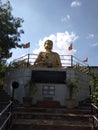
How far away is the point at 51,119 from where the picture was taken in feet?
36.2

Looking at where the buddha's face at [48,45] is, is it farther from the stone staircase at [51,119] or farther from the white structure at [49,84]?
the stone staircase at [51,119]

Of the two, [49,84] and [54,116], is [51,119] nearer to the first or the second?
[54,116]

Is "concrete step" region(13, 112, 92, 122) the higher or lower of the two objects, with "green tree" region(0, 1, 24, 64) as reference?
lower

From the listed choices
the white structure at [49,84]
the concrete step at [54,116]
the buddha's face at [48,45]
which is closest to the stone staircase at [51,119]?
the concrete step at [54,116]

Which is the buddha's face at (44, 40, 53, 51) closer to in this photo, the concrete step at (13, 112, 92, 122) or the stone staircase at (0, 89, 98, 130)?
the stone staircase at (0, 89, 98, 130)

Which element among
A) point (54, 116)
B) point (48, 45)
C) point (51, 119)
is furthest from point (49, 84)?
point (51, 119)

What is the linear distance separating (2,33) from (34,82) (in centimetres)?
423

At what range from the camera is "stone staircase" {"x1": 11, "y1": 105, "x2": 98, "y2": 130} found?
9.43 meters

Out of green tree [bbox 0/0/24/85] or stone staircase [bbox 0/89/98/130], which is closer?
stone staircase [bbox 0/89/98/130]

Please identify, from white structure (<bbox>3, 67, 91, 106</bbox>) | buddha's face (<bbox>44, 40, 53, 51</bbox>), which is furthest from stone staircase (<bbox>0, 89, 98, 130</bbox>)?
buddha's face (<bbox>44, 40, 53, 51</bbox>)

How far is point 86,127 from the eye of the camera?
9.38 metres

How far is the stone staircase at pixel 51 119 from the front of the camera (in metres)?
9.43

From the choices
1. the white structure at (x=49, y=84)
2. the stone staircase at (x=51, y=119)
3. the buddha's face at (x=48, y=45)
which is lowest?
the stone staircase at (x=51, y=119)

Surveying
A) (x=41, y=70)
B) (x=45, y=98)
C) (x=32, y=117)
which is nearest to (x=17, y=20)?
(x=41, y=70)
